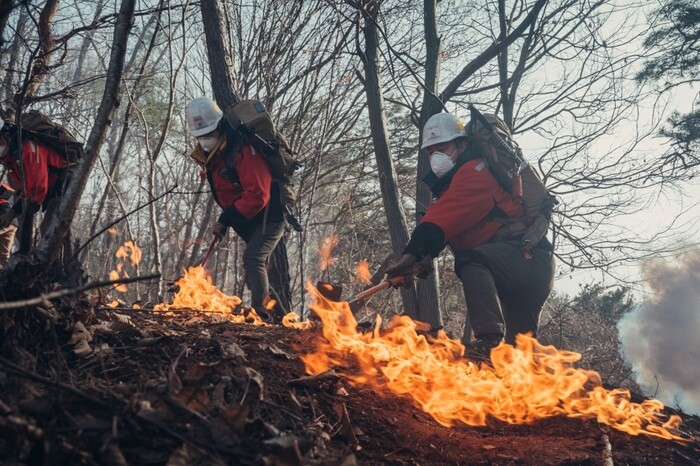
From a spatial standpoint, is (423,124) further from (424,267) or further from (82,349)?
(82,349)

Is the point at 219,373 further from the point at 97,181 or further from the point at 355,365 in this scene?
the point at 97,181

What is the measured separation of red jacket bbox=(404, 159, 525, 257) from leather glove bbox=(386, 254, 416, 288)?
67 millimetres

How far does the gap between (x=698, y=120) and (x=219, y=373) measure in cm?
1186

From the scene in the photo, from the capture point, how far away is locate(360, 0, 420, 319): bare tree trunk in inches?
258

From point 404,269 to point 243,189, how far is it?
1.73 m

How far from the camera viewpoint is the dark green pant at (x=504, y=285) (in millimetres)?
4160

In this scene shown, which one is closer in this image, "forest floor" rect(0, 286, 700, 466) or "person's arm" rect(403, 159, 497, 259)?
"forest floor" rect(0, 286, 700, 466)

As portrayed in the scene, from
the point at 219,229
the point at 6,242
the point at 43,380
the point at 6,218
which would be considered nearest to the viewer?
the point at 43,380

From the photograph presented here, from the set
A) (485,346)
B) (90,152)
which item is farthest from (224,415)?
(485,346)

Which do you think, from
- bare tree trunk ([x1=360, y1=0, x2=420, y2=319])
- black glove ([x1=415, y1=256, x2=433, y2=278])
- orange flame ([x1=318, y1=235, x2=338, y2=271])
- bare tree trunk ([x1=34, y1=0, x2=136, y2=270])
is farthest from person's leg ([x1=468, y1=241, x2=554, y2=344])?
orange flame ([x1=318, y1=235, x2=338, y2=271])

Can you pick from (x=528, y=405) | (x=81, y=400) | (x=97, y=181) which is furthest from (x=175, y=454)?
(x=97, y=181)

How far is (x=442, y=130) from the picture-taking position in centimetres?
489

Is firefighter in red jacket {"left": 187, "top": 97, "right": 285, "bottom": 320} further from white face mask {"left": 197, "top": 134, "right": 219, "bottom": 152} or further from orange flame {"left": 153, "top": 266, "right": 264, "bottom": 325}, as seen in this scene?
orange flame {"left": 153, "top": 266, "right": 264, "bottom": 325}

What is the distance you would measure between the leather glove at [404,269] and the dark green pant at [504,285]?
405 millimetres
